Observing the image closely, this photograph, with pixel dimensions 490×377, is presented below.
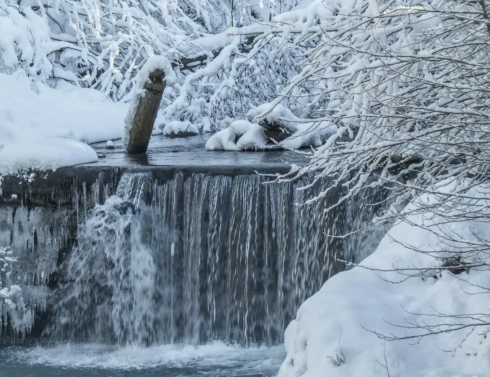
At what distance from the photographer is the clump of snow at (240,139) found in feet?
36.0

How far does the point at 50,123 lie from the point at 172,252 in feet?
11.3

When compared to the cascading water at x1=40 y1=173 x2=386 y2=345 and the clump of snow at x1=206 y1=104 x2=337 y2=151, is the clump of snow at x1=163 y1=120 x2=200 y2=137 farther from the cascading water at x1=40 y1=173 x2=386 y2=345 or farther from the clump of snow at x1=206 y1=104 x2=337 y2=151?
the cascading water at x1=40 y1=173 x2=386 y2=345

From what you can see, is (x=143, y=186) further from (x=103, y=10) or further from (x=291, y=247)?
(x=103, y=10)

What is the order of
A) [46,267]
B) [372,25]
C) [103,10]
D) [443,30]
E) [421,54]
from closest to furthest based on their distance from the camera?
[421,54], [443,30], [372,25], [46,267], [103,10]

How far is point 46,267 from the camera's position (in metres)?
9.09

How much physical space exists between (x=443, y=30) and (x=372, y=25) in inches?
21.1

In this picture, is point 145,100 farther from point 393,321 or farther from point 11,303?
point 393,321

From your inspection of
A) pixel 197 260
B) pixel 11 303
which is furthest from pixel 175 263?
pixel 11 303

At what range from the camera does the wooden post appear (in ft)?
33.4

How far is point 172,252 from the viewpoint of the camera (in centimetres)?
882

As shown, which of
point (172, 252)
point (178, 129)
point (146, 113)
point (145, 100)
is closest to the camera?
point (172, 252)

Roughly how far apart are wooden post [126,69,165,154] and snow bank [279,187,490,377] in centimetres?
522

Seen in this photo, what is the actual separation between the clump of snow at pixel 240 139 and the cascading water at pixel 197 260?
7.86ft

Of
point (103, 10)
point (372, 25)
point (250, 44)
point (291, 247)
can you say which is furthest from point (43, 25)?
point (372, 25)
